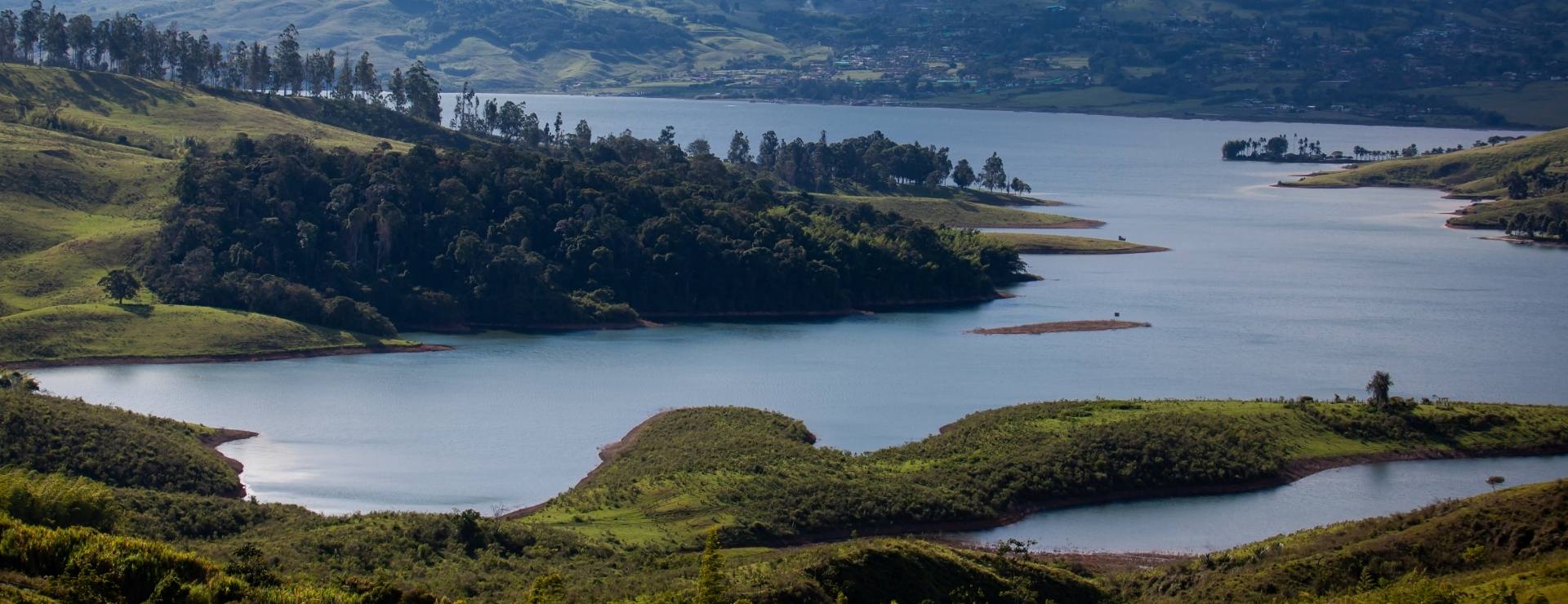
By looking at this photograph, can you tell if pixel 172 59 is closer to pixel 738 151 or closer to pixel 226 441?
pixel 738 151

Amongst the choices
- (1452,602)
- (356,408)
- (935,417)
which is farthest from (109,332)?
(1452,602)

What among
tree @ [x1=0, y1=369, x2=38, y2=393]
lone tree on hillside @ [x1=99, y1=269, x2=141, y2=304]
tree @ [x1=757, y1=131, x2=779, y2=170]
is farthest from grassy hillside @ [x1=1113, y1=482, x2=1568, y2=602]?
tree @ [x1=757, y1=131, x2=779, y2=170]

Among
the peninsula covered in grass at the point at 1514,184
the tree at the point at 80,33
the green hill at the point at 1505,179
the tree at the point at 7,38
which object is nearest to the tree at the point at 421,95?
the tree at the point at 80,33

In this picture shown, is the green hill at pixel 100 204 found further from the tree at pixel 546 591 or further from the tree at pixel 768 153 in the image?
the tree at pixel 546 591

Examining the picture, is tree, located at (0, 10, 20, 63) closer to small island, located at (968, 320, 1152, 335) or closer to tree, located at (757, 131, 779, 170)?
tree, located at (757, 131, 779, 170)

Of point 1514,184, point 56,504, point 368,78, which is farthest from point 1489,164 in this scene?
point 56,504
